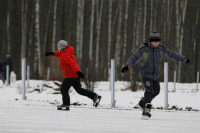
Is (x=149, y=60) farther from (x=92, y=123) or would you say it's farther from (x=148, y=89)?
(x=92, y=123)

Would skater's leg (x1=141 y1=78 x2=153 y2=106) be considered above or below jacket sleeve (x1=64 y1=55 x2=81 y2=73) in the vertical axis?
below

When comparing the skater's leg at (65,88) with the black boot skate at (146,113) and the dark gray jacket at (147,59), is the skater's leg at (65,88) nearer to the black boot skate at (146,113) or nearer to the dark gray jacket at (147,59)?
the dark gray jacket at (147,59)

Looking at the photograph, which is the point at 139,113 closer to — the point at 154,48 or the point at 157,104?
the point at 154,48

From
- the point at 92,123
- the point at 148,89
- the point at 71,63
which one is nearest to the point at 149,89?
the point at 148,89

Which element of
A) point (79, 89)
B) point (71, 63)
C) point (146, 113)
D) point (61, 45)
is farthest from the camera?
point (79, 89)

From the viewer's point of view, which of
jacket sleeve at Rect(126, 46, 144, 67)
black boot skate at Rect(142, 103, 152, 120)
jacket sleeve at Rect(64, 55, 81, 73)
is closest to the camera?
black boot skate at Rect(142, 103, 152, 120)

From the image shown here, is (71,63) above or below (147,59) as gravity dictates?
below

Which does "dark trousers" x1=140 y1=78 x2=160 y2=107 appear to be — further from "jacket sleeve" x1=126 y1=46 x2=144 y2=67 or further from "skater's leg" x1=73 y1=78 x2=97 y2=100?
"skater's leg" x1=73 y1=78 x2=97 y2=100

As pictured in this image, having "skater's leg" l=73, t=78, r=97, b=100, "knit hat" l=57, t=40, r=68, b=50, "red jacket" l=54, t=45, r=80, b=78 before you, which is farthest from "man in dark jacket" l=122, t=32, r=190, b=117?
"knit hat" l=57, t=40, r=68, b=50

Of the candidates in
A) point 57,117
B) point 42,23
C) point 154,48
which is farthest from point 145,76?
point 42,23

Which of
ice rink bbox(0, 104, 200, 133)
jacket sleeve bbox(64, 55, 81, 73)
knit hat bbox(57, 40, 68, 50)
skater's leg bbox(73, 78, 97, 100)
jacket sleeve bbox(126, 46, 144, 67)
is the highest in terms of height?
knit hat bbox(57, 40, 68, 50)

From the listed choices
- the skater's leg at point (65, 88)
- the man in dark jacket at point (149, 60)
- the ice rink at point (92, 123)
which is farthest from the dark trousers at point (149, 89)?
the skater's leg at point (65, 88)

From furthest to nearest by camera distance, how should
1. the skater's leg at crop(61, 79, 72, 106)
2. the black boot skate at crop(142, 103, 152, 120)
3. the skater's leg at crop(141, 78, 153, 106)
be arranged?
the skater's leg at crop(61, 79, 72, 106)
the skater's leg at crop(141, 78, 153, 106)
the black boot skate at crop(142, 103, 152, 120)

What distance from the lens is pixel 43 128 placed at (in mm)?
6512
